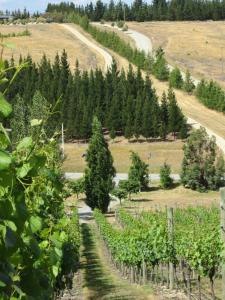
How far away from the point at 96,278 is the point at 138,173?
24.3m

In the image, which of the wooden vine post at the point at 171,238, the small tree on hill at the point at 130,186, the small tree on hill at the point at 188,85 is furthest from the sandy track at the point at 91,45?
the wooden vine post at the point at 171,238

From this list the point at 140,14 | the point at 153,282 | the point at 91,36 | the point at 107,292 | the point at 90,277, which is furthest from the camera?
the point at 140,14

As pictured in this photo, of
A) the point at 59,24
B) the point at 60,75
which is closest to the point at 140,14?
the point at 59,24

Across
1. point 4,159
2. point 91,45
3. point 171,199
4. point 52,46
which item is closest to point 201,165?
point 171,199

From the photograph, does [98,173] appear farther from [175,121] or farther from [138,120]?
[175,121]

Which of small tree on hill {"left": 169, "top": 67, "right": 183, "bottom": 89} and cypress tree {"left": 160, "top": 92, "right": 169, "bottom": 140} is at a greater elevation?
small tree on hill {"left": 169, "top": 67, "right": 183, "bottom": 89}

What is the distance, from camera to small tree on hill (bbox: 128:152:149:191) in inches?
1649

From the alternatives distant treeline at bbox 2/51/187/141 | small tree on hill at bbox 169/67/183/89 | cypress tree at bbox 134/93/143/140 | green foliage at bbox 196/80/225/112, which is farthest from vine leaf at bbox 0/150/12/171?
small tree on hill at bbox 169/67/183/89

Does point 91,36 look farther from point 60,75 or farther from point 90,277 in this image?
point 90,277

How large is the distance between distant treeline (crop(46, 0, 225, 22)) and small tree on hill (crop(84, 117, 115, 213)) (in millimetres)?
92388

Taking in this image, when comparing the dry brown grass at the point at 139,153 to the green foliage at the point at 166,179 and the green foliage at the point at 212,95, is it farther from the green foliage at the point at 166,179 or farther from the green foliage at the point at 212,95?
the green foliage at the point at 212,95

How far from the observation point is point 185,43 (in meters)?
96.1

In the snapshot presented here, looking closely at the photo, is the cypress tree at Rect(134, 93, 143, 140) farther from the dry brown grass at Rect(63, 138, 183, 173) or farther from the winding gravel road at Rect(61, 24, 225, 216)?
the winding gravel road at Rect(61, 24, 225, 216)

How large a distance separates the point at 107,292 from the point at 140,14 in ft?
375
